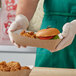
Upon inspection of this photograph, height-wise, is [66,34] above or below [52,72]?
above

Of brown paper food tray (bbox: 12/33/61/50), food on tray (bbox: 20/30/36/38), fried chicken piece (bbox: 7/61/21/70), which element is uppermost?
food on tray (bbox: 20/30/36/38)

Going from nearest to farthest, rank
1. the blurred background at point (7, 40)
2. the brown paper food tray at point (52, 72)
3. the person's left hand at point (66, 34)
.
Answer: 1. the brown paper food tray at point (52, 72)
2. the person's left hand at point (66, 34)
3. the blurred background at point (7, 40)

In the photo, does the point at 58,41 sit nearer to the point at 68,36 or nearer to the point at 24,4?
the point at 68,36

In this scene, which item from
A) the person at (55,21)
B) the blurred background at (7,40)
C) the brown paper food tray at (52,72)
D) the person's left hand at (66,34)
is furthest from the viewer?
the blurred background at (7,40)

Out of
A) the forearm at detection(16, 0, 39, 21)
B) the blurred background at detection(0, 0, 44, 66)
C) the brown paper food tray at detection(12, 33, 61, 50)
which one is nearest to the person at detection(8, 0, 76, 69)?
the forearm at detection(16, 0, 39, 21)

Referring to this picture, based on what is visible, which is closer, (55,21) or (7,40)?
(55,21)

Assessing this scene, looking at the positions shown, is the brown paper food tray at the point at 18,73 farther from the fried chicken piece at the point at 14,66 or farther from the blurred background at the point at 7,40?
the blurred background at the point at 7,40

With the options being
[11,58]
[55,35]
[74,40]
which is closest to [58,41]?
[55,35]

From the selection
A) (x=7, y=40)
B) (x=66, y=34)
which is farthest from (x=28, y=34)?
(x=7, y=40)

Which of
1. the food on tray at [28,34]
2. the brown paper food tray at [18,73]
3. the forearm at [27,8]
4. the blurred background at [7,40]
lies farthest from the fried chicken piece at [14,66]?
the blurred background at [7,40]

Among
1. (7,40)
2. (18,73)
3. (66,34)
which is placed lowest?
(7,40)

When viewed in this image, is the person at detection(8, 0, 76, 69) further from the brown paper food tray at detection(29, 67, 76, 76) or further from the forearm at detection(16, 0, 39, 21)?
the brown paper food tray at detection(29, 67, 76, 76)

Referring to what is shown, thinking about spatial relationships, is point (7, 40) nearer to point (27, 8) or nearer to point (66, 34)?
point (27, 8)
